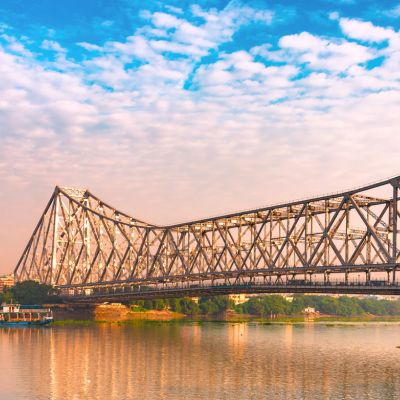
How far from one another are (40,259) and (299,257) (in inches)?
3576

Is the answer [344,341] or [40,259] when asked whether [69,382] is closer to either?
[344,341]

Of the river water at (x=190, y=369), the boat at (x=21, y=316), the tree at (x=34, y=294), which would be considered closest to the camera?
the river water at (x=190, y=369)

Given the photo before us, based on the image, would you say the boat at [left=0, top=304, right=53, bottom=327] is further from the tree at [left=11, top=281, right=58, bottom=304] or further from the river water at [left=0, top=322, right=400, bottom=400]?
the river water at [left=0, top=322, right=400, bottom=400]

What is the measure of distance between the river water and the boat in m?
23.7

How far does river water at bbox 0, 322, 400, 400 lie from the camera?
4409cm

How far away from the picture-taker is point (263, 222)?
93625 millimetres

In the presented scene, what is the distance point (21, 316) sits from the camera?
409 ft

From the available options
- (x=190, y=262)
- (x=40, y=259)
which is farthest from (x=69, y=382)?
(x=40, y=259)

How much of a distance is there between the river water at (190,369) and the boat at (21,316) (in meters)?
23.7

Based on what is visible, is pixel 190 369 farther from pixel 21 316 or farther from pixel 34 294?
pixel 34 294

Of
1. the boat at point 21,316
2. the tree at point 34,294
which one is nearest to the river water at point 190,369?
the boat at point 21,316

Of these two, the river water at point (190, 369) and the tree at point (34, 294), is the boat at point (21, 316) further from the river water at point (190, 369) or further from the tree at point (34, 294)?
the river water at point (190, 369)

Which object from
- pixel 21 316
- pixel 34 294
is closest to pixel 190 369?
pixel 21 316

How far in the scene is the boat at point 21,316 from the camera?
357 feet
